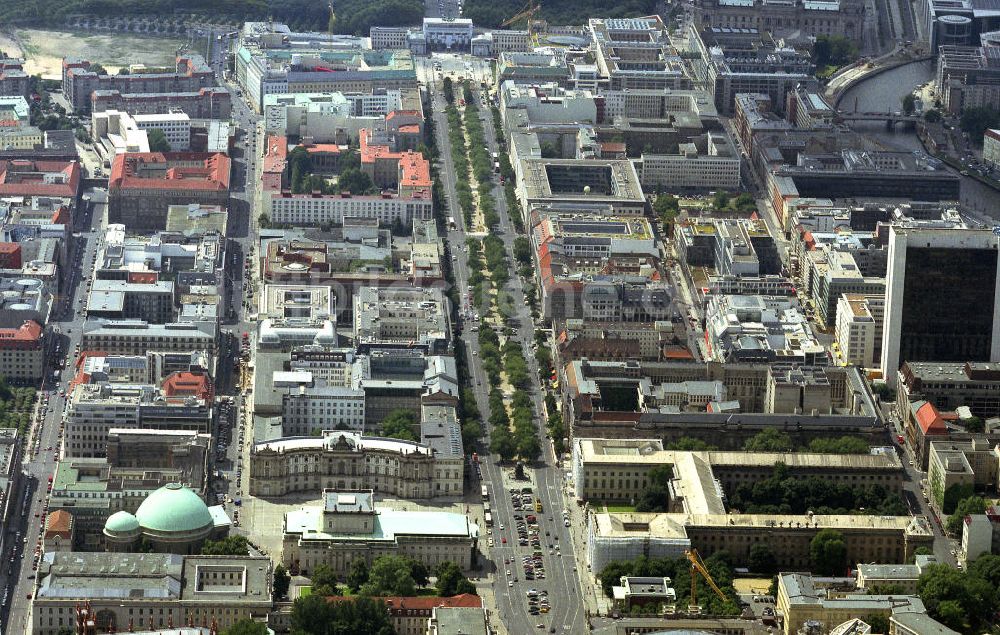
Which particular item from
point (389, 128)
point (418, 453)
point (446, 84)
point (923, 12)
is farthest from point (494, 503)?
point (923, 12)

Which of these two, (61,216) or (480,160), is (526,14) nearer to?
(480,160)

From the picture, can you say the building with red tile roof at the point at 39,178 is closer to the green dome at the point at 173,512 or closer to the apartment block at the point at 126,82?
the apartment block at the point at 126,82

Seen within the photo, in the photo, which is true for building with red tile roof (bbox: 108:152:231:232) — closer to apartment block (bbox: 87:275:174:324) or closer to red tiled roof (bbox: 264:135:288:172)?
red tiled roof (bbox: 264:135:288:172)

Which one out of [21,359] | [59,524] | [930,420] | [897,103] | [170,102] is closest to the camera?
[59,524]

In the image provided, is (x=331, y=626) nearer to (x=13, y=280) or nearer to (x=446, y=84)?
(x=13, y=280)

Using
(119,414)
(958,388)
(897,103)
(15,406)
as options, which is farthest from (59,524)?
(897,103)

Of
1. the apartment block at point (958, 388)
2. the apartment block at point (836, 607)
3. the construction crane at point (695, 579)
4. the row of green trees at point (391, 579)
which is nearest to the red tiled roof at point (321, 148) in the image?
the apartment block at point (958, 388)

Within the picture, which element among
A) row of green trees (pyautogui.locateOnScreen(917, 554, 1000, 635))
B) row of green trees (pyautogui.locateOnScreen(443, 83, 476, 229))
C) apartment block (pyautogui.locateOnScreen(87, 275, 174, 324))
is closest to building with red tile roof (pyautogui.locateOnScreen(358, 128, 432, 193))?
row of green trees (pyautogui.locateOnScreen(443, 83, 476, 229))
